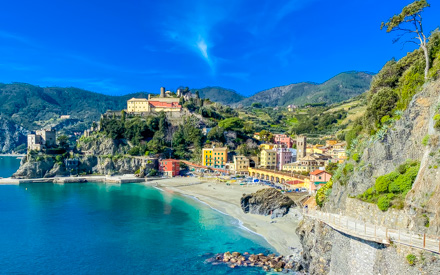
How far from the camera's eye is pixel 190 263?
72.5 feet

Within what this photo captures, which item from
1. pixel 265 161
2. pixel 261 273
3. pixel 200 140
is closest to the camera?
pixel 261 273

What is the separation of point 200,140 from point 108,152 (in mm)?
21319

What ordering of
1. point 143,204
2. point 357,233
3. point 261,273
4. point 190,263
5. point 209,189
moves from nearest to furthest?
point 357,233, point 261,273, point 190,263, point 143,204, point 209,189

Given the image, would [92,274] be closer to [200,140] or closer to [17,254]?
[17,254]

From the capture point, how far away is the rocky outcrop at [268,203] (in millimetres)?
33656

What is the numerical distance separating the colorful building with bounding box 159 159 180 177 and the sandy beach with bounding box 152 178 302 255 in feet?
13.2

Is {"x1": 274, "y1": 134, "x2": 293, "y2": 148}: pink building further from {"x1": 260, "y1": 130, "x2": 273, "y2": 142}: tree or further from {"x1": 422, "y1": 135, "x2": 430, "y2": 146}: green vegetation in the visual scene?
{"x1": 422, "y1": 135, "x2": 430, "y2": 146}: green vegetation

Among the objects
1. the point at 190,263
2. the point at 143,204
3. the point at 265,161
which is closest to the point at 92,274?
the point at 190,263

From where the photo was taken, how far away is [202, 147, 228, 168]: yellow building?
223ft

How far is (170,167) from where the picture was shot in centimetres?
6562

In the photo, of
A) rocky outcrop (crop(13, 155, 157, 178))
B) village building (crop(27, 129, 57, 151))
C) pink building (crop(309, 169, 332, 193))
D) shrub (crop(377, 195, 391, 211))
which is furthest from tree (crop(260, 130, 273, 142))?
shrub (crop(377, 195, 391, 211))

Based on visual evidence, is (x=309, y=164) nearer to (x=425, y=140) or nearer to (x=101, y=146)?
(x=425, y=140)

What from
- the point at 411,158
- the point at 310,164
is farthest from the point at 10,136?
the point at 411,158

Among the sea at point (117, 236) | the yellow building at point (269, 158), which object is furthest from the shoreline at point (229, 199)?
the yellow building at point (269, 158)
